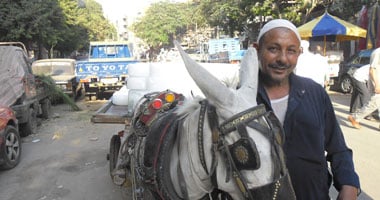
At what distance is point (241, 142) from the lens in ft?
4.40

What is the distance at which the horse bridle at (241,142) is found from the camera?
1310mm

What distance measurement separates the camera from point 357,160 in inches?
→ 208

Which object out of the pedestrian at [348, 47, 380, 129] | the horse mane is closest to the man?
the horse mane

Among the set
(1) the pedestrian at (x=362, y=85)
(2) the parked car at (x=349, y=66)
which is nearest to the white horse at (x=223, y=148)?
(1) the pedestrian at (x=362, y=85)

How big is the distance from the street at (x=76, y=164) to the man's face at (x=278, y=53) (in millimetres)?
2894

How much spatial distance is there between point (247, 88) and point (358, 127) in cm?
651

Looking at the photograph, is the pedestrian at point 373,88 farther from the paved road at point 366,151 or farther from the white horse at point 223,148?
the white horse at point 223,148

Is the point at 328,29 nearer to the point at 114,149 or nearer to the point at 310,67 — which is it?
the point at 310,67

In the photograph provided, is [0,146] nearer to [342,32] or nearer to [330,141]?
[330,141]

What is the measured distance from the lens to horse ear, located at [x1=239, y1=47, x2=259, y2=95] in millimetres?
1500

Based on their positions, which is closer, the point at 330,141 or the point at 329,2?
the point at 330,141

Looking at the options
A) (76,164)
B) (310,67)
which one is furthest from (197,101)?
(76,164)

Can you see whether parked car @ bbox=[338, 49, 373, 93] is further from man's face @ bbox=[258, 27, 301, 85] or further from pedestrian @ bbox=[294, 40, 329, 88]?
man's face @ bbox=[258, 27, 301, 85]

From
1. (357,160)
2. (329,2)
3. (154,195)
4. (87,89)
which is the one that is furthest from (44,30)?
(154,195)
